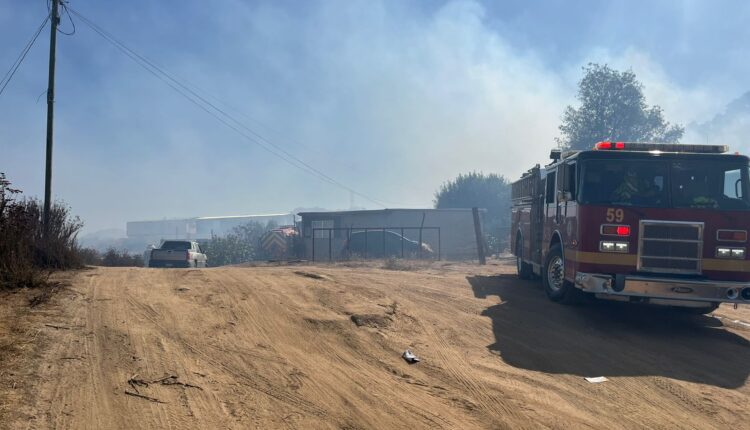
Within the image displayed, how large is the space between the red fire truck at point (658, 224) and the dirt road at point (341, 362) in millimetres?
789

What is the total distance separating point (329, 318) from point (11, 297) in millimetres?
4317

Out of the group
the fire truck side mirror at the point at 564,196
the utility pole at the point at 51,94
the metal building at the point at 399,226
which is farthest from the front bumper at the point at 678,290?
the metal building at the point at 399,226

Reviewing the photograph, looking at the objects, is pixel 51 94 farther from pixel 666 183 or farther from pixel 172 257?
pixel 666 183

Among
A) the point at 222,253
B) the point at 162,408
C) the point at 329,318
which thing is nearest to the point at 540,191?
the point at 329,318

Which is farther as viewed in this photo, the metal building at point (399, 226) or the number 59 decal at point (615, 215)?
the metal building at point (399, 226)

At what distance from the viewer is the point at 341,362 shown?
6516 millimetres

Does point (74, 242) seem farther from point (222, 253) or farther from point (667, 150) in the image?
point (222, 253)

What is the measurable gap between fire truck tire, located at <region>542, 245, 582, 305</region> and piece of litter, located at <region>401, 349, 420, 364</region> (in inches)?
176

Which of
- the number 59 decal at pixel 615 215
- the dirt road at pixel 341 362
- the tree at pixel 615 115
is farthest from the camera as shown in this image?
the tree at pixel 615 115

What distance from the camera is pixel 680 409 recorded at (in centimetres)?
Result: 569

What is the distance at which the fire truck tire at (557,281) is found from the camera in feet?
33.8

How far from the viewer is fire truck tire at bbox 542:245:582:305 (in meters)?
10.3

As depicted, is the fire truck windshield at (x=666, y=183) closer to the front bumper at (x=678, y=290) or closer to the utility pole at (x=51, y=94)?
the front bumper at (x=678, y=290)

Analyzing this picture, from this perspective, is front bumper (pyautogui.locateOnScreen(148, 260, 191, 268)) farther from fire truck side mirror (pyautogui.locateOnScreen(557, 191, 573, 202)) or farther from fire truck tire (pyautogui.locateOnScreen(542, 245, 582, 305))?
fire truck side mirror (pyautogui.locateOnScreen(557, 191, 573, 202))
